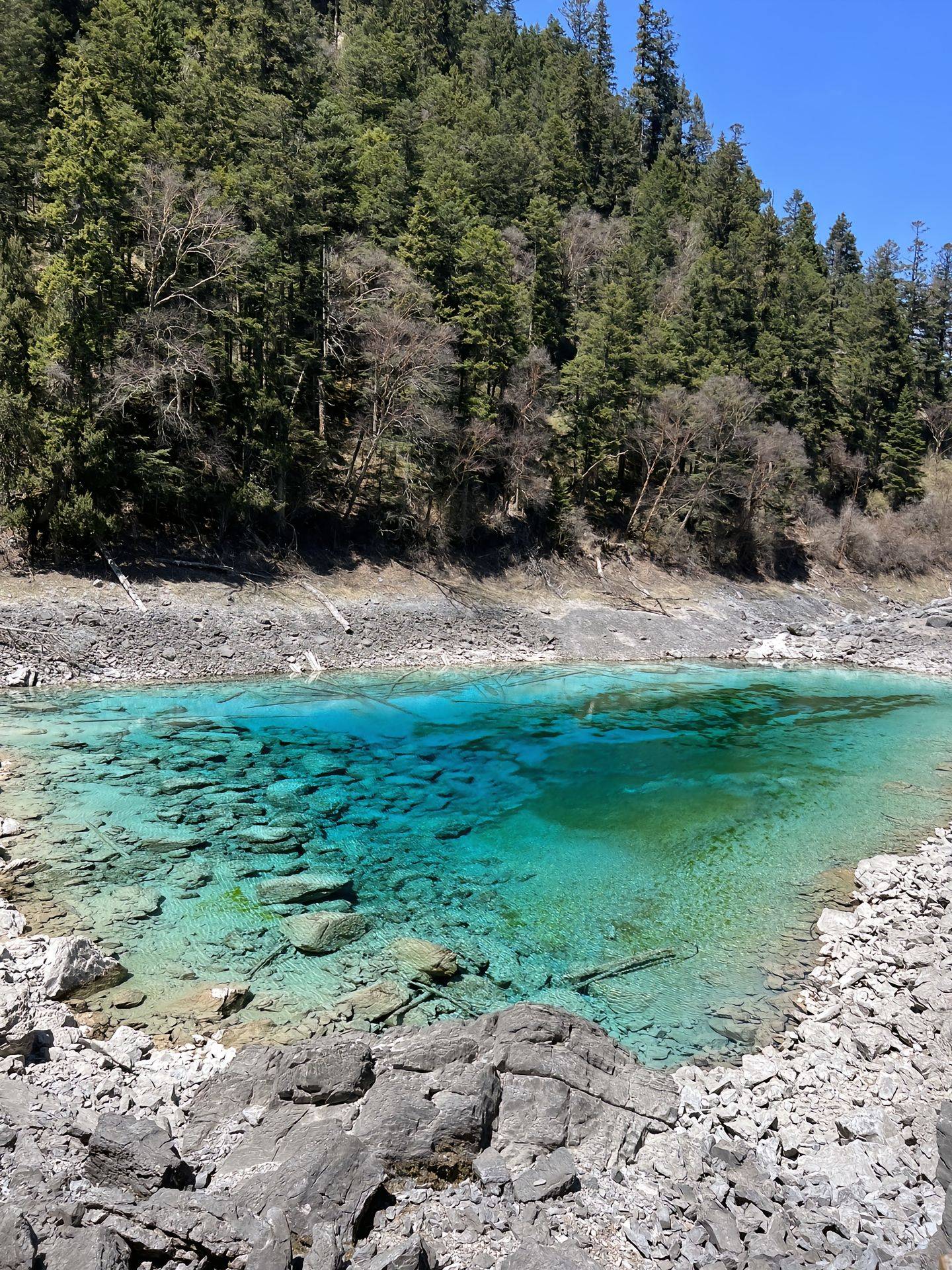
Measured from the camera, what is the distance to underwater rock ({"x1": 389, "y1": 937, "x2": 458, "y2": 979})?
8797 millimetres

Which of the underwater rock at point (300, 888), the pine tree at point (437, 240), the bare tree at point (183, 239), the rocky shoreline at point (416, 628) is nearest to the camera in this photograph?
the underwater rock at point (300, 888)

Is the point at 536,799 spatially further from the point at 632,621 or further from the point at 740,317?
the point at 740,317

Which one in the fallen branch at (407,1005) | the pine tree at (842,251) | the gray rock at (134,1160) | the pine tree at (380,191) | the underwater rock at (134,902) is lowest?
the fallen branch at (407,1005)

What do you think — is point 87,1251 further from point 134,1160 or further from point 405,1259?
point 405,1259

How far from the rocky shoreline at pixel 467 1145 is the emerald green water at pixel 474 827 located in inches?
42.5

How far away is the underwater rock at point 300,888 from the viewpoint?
1045 cm

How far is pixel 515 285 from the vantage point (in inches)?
1524

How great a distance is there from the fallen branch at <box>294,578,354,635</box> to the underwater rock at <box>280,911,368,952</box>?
18837 mm

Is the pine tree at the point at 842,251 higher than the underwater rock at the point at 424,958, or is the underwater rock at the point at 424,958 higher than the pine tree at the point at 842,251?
the pine tree at the point at 842,251

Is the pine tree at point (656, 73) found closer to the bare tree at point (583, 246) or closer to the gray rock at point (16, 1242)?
the bare tree at point (583, 246)

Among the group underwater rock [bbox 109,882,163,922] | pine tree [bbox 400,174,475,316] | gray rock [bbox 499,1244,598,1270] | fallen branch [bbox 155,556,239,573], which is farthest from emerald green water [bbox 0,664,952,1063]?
pine tree [bbox 400,174,475,316]

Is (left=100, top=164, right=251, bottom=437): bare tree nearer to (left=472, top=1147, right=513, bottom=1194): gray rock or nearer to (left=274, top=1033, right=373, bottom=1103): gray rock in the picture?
(left=274, top=1033, right=373, bottom=1103): gray rock

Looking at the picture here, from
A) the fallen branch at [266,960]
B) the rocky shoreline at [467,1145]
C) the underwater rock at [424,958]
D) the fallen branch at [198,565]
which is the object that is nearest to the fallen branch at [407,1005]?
the underwater rock at [424,958]

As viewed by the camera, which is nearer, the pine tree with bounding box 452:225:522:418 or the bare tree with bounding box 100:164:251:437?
the bare tree with bounding box 100:164:251:437
